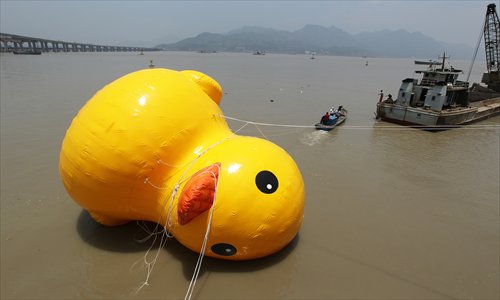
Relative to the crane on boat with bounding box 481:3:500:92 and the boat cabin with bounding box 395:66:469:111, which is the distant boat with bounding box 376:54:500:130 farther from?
the crane on boat with bounding box 481:3:500:92

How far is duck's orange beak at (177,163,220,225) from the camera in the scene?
5.25m

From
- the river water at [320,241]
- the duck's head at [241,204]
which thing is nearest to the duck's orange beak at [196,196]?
the duck's head at [241,204]

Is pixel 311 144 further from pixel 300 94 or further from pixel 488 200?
pixel 300 94

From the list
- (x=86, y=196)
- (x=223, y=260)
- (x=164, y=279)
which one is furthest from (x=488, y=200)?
(x=86, y=196)

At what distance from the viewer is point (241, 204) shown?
Answer: 17.9ft

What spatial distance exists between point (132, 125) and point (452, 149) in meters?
16.6

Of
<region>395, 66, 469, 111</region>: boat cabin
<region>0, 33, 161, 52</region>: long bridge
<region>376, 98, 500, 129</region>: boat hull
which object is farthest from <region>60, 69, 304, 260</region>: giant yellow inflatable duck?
<region>0, 33, 161, 52</region>: long bridge

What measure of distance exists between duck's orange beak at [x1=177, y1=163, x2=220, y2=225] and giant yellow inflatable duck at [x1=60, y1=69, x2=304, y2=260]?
0.06ft

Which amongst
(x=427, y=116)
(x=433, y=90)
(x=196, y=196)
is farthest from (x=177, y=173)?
(x=433, y=90)

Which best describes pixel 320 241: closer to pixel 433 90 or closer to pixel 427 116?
pixel 427 116

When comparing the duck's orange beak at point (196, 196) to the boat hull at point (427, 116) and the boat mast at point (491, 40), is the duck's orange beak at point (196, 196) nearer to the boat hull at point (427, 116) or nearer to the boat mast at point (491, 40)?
the boat hull at point (427, 116)

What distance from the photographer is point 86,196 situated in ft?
19.9

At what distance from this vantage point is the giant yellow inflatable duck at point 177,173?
217 inches

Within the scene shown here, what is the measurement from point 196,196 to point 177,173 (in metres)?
1.09
